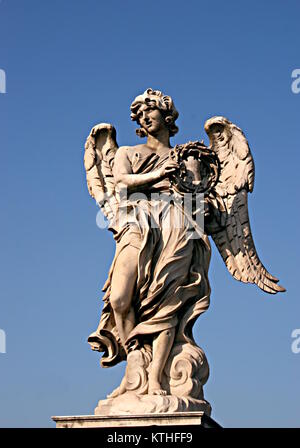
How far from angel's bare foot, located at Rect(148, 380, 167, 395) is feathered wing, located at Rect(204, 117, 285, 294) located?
1.71m

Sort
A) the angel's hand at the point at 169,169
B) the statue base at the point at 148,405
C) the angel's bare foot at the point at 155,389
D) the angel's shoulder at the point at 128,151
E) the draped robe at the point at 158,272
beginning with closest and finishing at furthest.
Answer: the statue base at the point at 148,405, the angel's bare foot at the point at 155,389, the draped robe at the point at 158,272, the angel's hand at the point at 169,169, the angel's shoulder at the point at 128,151

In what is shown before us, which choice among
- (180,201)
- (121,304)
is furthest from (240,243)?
(121,304)

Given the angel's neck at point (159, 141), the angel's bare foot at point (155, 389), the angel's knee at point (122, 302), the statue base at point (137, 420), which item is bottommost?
the statue base at point (137, 420)

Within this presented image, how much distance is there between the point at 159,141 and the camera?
11359 millimetres

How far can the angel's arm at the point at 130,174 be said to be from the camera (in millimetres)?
10812

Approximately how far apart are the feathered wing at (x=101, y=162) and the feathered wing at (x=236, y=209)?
4.02 feet

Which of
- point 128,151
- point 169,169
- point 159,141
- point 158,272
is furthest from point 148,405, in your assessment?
point 159,141

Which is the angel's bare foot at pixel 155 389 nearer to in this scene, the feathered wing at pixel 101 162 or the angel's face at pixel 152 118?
the feathered wing at pixel 101 162

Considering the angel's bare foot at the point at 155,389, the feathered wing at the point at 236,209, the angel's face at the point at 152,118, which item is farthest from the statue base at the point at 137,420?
the angel's face at the point at 152,118

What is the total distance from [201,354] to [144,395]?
0.80 m

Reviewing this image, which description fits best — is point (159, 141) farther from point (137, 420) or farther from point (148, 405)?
point (137, 420)

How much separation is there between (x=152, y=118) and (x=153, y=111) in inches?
3.2
